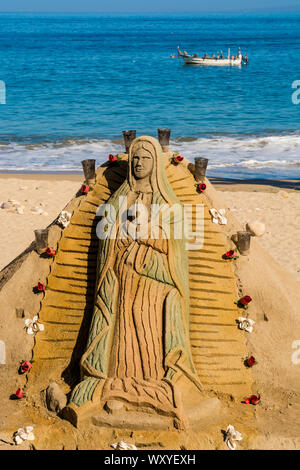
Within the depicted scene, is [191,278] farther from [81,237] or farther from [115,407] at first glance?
[115,407]

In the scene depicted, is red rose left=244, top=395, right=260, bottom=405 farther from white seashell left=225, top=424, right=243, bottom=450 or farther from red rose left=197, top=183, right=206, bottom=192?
red rose left=197, top=183, right=206, bottom=192

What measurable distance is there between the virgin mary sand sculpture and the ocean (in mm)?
16699

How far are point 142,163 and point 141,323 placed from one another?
232cm

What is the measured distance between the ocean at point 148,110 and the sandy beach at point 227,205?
245 centimetres

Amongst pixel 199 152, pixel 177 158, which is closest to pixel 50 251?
pixel 177 158

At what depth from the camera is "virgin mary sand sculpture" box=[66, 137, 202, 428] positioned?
271 inches

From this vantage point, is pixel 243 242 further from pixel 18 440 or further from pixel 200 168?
pixel 18 440

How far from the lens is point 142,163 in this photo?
8242 mm

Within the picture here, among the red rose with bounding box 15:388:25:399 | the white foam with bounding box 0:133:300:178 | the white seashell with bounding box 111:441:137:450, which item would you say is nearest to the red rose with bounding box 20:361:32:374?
the red rose with bounding box 15:388:25:399

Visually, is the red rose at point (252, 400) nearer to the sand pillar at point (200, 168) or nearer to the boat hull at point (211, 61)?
the sand pillar at point (200, 168)

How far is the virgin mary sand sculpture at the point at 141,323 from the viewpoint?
689 cm

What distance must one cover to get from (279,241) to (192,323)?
8.34 m

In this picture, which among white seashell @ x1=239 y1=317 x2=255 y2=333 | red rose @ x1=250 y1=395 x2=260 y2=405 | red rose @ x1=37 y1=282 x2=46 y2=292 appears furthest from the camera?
red rose @ x1=37 y1=282 x2=46 y2=292

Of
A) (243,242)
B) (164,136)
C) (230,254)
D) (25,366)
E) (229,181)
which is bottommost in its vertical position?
(25,366)
